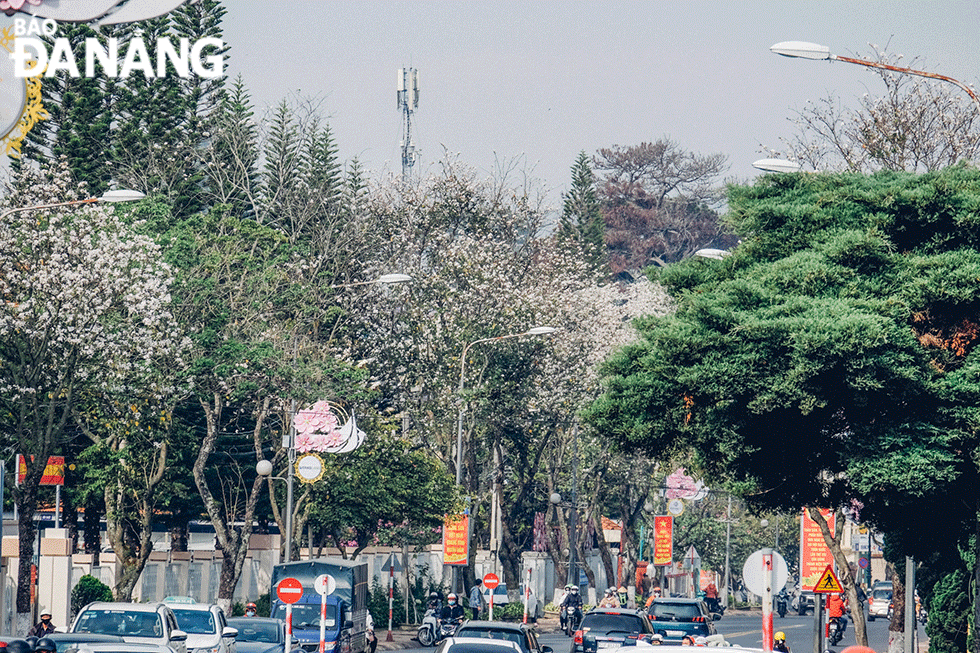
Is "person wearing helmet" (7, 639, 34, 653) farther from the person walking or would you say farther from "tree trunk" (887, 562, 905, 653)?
the person walking

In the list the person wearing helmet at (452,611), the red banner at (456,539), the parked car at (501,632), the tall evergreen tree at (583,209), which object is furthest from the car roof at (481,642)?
the tall evergreen tree at (583,209)

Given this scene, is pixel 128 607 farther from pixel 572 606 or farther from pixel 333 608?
pixel 572 606

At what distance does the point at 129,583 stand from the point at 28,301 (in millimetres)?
9563

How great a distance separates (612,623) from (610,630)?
0.31 m

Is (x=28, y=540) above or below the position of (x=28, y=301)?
below

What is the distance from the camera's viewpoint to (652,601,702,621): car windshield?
3612 centimetres

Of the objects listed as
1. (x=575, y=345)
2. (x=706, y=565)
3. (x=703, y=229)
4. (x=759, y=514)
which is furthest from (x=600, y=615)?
(x=703, y=229)

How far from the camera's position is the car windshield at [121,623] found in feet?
74.7

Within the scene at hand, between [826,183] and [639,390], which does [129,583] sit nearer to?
[639,390]

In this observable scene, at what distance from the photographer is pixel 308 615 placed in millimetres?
32969

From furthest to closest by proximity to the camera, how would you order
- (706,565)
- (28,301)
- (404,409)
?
(706,565) < (404,409) < (28,301)

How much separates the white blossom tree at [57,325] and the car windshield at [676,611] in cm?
1289

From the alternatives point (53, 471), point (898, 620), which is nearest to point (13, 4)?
point (53, 471)

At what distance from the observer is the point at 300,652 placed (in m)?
26.5
